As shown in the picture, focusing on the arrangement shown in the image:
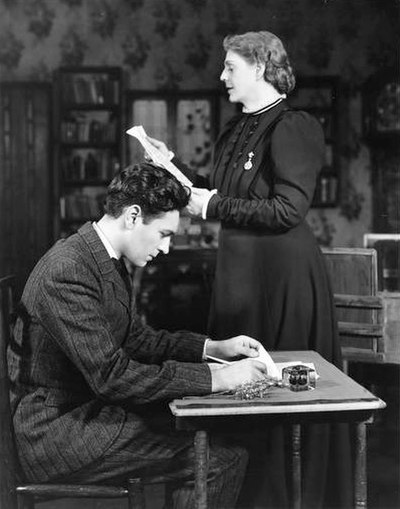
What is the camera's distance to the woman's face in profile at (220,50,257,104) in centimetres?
316

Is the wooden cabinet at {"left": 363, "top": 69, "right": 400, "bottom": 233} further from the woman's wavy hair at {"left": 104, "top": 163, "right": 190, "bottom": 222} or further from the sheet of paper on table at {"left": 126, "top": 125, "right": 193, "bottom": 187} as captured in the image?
the woman's wavy hair at {"left": 104, "top": 163, "right": 190, "bottom": 222}

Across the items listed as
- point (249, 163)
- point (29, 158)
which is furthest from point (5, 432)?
point (29, 158)

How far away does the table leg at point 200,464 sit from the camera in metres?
2.14

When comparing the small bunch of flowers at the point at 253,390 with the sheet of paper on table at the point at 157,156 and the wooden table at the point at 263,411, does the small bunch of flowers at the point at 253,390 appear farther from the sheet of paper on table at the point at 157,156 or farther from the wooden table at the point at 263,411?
the sheet of paper on table at the point at 157,156

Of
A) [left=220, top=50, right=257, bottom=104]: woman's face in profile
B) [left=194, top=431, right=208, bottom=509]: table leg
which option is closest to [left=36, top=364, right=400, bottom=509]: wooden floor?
[left=194, top=431, right=208, bottom=509]: table leg

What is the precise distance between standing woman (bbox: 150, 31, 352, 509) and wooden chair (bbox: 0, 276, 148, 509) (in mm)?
850

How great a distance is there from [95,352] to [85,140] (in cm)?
448

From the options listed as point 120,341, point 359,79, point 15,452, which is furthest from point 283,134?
point 359,79

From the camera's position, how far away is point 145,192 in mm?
2449

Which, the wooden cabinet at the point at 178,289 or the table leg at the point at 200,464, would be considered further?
the wooden cabinet at the point at 178,289

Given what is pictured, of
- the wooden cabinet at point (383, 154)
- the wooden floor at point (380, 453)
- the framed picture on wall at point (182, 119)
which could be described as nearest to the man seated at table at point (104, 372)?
the wooden floor at point (380, 453)

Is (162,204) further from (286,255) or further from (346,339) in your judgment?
(346,339)

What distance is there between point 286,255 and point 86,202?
3.80 metres

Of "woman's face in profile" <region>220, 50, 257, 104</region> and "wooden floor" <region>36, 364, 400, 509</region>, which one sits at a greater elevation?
"woman's face in profile" <region>220, 50, 257, 104</region>
